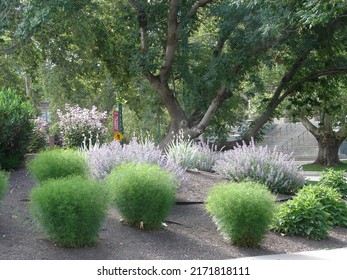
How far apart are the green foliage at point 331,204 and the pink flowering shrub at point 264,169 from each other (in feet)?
4.79

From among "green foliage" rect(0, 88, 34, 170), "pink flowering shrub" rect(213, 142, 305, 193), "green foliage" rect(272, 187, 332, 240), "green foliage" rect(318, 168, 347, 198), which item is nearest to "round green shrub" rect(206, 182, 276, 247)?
"green foliage" rect(272, 187, 332, 240)

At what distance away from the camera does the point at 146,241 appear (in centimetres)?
823

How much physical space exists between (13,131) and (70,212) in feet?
17.3

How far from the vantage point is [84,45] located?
17484 millimetres

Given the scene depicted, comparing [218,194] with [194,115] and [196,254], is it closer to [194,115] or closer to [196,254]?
[196,254]

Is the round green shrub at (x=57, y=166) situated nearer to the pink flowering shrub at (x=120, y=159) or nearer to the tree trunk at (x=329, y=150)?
the pink flowering shrub at (x=120, y=159)

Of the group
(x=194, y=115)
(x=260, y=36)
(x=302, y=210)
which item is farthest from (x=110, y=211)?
(x=194, y=115)

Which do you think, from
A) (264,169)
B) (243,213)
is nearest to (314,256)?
(243,213)

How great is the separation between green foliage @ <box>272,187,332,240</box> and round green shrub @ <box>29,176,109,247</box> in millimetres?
3131

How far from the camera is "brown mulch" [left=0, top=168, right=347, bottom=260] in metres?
7.43

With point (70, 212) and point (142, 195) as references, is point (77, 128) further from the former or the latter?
point (70, 212)

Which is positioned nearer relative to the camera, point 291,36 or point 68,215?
point 68,215

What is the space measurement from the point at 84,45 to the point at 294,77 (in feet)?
27.2

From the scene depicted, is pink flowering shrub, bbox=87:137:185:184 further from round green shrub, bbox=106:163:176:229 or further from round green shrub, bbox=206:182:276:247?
round green shrub, bbox=206:182:276:247
